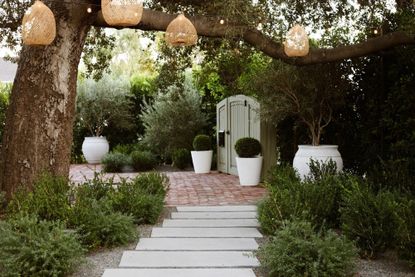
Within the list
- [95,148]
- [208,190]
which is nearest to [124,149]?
[95,148]

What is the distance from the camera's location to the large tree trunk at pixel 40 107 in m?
6.45

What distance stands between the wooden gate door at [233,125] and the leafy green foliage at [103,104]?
337 cm

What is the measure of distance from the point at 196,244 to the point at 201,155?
25.8 feet

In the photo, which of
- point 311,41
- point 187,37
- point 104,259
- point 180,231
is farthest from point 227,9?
point 311,41

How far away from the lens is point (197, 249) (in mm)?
4973

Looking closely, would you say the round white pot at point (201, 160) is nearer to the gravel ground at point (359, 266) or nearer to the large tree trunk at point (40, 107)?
the large tree trunk at point (40, 107)

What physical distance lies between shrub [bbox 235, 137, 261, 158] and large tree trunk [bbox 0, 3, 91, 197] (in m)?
4.28

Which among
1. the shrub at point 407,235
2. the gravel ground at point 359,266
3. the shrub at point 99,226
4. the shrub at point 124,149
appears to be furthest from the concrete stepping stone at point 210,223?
the shrub at point 124,149

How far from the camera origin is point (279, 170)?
25.1 feet

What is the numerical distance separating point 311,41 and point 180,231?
470 cm

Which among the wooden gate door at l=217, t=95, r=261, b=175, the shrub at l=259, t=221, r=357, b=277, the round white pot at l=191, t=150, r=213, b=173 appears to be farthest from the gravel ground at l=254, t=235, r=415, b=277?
the round white pot at l=191, t=150, r=213, b=173

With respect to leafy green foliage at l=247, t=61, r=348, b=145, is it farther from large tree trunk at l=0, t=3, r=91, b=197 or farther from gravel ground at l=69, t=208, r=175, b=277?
gravel ground at l=69, t=208, r=175, b=277

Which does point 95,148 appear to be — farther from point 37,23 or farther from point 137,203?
point 37,23

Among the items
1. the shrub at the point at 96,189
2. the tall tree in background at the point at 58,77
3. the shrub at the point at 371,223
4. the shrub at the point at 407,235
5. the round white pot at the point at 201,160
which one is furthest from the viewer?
the round white pot at the point at 201,160
